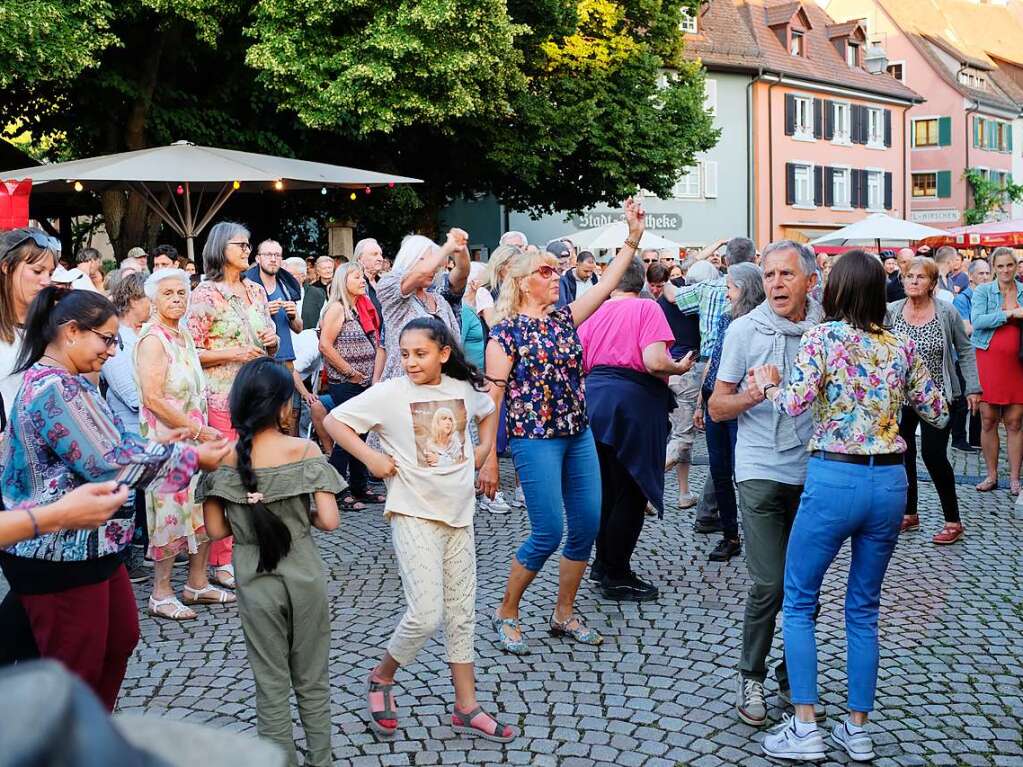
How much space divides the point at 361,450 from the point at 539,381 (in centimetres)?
116

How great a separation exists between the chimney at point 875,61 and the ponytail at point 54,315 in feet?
161

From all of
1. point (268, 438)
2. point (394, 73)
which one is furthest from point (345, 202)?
point (268, 438)

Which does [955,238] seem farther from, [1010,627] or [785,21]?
[785,21]

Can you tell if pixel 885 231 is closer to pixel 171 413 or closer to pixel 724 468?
pixel 724 468

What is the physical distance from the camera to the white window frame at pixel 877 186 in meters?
46.1

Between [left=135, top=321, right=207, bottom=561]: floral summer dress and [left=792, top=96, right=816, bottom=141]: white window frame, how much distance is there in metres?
38.8

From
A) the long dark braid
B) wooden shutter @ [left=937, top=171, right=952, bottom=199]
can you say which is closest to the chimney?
wooden shutter @ [left=937, top=171, right=952, bottom=199]

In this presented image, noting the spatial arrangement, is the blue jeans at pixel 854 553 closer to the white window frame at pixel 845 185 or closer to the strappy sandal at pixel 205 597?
the strappy sandal at pixel 205 597

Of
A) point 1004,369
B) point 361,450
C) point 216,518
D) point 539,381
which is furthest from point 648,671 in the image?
point 1004,369

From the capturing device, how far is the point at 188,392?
19.4ft

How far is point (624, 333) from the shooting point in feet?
20.2

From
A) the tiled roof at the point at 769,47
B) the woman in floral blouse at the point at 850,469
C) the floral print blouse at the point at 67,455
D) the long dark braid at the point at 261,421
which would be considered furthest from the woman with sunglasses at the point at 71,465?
the tiled roof at the point at 769,47

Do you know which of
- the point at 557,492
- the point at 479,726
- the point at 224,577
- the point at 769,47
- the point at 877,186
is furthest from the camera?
the point at 877,186

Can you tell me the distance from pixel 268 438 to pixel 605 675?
209cm
